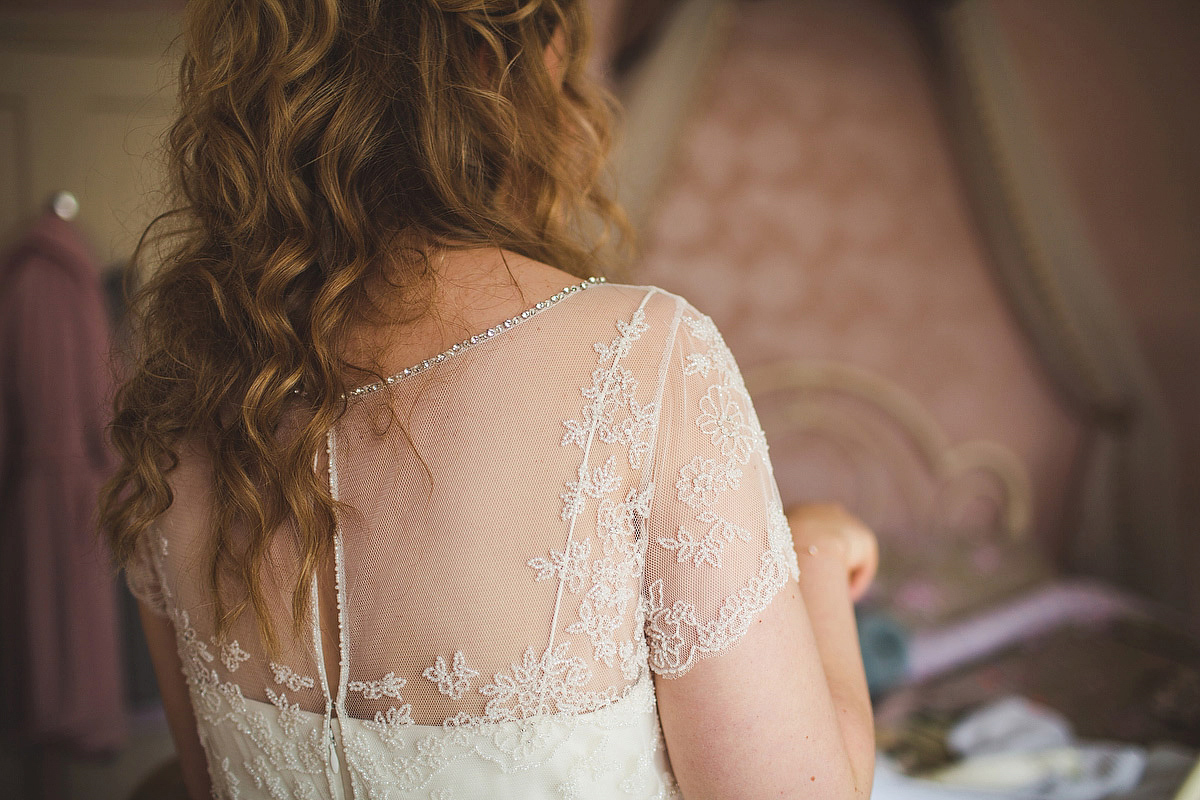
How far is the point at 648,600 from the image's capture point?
750 mm

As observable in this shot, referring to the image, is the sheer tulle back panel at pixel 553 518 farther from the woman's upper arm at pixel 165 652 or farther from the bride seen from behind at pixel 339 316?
the woman's upper arm at pixel 165 652

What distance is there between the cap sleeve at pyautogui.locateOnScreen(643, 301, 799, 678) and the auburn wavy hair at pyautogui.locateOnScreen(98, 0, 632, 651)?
0.26m

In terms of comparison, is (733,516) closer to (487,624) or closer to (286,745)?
(487,624)

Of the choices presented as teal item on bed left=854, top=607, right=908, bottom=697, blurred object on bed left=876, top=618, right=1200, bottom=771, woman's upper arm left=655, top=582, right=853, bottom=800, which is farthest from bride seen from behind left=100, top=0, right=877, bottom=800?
teal item on bed left=854, top=607, right=908, bottom=697

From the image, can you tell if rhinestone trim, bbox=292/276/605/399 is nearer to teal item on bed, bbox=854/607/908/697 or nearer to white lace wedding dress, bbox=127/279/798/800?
white lace wedding dress, bbox=127/279/798/800

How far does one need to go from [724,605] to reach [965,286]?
2998 mm

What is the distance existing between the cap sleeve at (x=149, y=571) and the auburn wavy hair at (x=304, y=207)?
3 centimetres

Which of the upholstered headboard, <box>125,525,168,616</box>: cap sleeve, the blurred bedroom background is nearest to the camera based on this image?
<box>125,525,168,616</box>: cap sleeve

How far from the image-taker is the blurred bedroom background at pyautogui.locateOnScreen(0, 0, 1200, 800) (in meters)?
2.63

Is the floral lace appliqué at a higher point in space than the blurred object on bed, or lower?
higher

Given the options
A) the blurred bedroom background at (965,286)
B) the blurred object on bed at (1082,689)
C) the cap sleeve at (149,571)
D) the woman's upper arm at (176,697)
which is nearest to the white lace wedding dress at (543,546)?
the cap sleeve at (149,571)

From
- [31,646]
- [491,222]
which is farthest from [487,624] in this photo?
[31,646]

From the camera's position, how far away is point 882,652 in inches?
96.6

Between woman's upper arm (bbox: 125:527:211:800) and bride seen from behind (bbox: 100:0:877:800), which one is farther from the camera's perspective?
woman's upper arm (bbox: 125:527:211:800)
